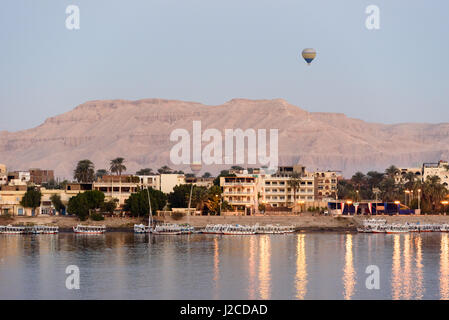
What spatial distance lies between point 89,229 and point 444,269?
210 feet

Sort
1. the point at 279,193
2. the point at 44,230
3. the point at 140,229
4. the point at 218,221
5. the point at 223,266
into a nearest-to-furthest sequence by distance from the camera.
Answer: the point at 223,266, the point at 140,229, the point at 44,230, the point at 218,221, the point at 279,193

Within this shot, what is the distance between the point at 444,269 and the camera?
3809 inches

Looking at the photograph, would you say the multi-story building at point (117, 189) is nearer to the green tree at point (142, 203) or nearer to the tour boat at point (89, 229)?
the green tree at point (142, 203)

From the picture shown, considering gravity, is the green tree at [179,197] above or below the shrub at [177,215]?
above

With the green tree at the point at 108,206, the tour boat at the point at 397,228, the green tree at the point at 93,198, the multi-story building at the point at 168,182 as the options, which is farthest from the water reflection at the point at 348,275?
the multi-story building at the point at 168,182

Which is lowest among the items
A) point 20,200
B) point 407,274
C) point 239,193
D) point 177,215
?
point 407,274

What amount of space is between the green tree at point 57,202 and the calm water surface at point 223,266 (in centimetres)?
1958

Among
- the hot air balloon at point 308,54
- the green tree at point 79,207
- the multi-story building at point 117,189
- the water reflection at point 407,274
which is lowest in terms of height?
the water reflection at point 407,274

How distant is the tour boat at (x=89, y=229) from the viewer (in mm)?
141125

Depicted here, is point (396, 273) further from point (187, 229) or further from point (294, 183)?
point (294, 183)

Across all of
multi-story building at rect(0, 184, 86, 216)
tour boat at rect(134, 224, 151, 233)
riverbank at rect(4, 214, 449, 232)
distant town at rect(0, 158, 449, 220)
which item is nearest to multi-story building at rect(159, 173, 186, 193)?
distant town at rect(0, 158, 449, 220)

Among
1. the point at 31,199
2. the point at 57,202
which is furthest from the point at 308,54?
the point at 31,199

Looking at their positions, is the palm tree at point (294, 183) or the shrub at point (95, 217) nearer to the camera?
the shrub at point (95, 217)
